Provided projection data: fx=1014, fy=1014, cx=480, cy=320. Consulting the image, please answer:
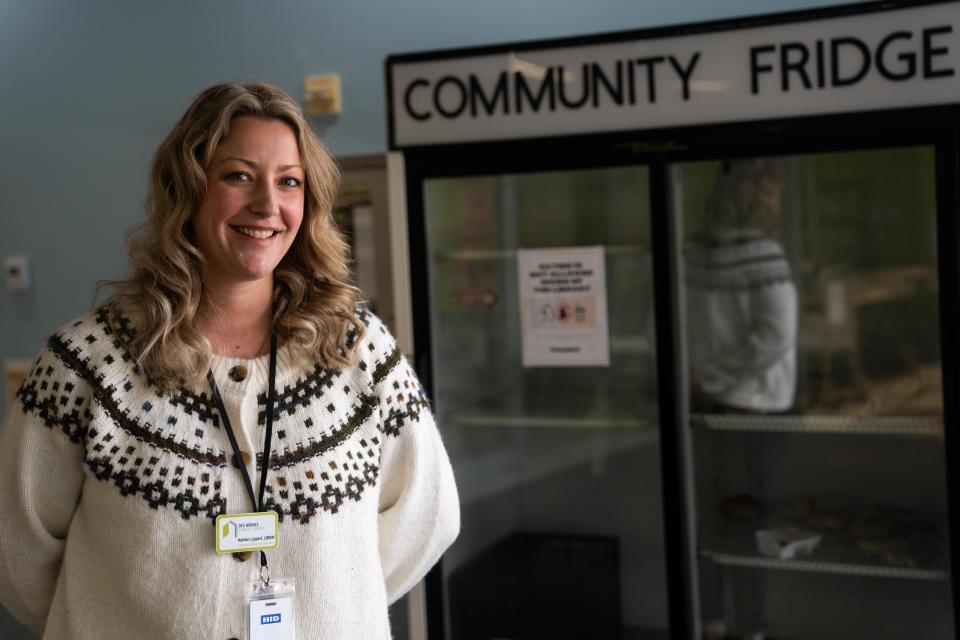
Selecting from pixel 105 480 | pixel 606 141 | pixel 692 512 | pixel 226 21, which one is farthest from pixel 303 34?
pixel 105 480

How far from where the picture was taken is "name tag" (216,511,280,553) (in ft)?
5.39

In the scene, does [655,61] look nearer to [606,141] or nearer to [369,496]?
[606,141]

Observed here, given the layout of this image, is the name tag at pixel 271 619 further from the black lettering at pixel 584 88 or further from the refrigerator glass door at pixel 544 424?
the black lettering at pixel 584 88

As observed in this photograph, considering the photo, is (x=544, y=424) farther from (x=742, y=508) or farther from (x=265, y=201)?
(x=265, y=201)

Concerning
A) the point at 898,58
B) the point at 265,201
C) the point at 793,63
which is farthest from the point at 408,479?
the point at 898,58

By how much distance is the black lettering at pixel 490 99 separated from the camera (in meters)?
2.80

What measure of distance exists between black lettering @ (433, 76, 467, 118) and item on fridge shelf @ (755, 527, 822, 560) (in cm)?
157

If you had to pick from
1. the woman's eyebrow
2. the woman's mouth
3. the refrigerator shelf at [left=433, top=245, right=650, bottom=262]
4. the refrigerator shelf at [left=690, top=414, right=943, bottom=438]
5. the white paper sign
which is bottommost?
the refrigerator shelf at [left=690, top=414, right=943, bottom=438]

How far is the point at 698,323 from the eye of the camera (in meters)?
3.23

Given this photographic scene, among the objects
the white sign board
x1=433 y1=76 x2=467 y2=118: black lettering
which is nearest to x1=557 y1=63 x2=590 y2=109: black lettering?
the white sign board

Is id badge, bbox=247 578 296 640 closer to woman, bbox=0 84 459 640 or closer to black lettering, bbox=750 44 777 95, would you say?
woman, bbox=0 84 459 640

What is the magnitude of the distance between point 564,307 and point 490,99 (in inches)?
25.4

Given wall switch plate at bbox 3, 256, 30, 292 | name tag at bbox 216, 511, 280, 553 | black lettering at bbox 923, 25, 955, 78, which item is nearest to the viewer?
name tag at bbox 216, 511, 280, 553

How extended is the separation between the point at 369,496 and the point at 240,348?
0.35 meters
